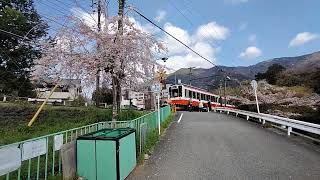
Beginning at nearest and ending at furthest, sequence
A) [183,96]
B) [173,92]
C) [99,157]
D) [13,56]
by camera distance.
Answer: [99,157] → [183,96] → [173,92] → [13,56]

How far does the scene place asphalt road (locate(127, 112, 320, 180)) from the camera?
8133mm

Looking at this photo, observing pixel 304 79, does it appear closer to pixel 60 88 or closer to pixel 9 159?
pixel 60 88

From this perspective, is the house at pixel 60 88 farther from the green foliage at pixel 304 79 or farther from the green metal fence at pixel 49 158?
the green foliage at pixel 304 79

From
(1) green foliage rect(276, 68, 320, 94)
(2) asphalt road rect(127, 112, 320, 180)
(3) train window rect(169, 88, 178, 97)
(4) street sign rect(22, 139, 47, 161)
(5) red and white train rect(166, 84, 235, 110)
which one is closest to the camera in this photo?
(4) street sign rect(22, 139, 47, 161)

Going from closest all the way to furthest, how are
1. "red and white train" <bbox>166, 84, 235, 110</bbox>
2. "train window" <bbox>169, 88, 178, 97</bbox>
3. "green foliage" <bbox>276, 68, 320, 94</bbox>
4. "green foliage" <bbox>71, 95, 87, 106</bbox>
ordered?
"green foliage" <bbox>276, 68, 320, 94</bbox>, "red and white train" <bbox>166, 84, 235, 110</bbox>, "train window" <bbox>169, 88, 178, 97</bbox>, "green foliage" <bbox>71, 95, 87, 106</bbox>

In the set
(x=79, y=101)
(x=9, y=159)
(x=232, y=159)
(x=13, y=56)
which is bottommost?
(x=232, y=159)

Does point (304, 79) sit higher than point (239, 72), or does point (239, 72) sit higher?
point (239, 72)

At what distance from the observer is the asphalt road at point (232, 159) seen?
813cm

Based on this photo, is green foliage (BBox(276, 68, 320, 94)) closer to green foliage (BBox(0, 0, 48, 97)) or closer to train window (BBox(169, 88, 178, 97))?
train window (BBox(169, 88, 178, 97))

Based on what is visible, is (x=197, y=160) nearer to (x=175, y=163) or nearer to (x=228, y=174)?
(x=175, y=163)

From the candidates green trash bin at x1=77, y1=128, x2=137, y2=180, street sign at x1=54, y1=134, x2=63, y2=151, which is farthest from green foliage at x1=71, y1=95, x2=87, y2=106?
street sign at x1=54, y1=134, x2=63, y2=151

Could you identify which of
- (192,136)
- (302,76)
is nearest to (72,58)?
(192,136)

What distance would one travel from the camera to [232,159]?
9867 mm

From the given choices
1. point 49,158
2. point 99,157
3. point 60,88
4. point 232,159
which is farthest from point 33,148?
point 60,88
